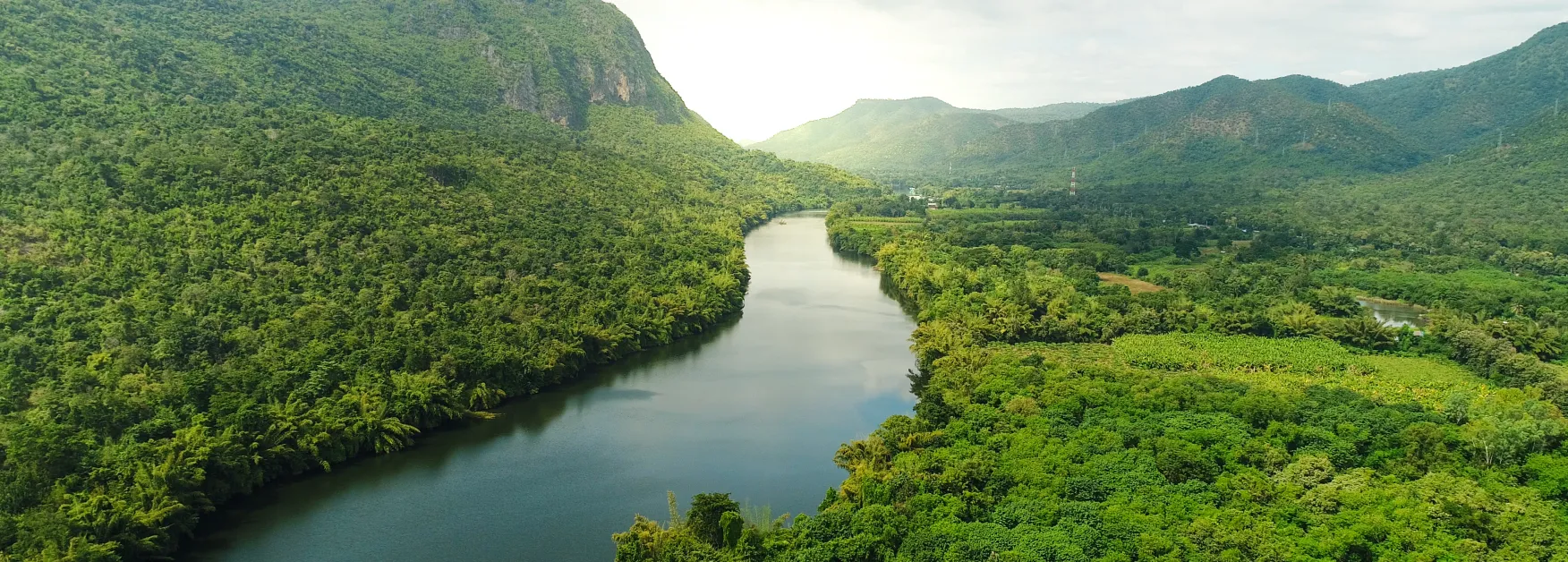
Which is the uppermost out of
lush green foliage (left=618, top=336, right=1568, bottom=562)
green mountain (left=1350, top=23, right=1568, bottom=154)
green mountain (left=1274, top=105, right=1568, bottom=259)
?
green mountain (left=1350, top=23, right=1568, bottom=154)

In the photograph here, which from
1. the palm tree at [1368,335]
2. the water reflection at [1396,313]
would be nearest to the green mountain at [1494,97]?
the water reflection at [1396,313]

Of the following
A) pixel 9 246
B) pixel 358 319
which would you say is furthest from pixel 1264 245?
pixel 9 246

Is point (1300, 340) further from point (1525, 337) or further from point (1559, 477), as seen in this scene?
point (1559, 477)

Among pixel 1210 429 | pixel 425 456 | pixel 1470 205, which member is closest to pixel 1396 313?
pixel 1210 429

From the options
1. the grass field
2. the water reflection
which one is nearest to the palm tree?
the grass field

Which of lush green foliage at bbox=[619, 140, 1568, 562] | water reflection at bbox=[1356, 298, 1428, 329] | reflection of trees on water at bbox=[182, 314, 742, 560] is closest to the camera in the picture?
lush green foliage at bbox=[619, 140, 1568, 562]

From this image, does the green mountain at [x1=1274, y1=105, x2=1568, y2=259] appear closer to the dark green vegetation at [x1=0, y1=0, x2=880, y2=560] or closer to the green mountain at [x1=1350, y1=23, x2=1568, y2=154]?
the green mountain at [x1=1350, y1=23, x2=1568, y2=154]
